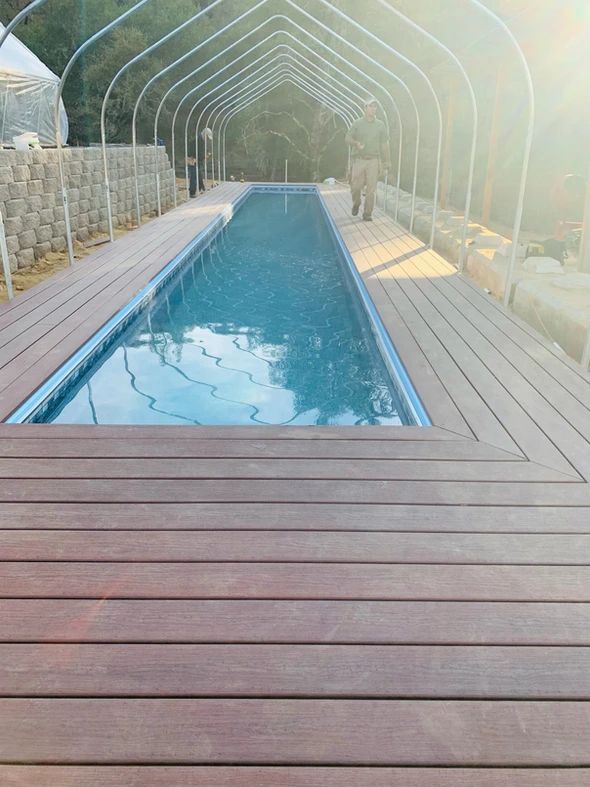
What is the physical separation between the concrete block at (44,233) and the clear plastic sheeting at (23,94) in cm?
618

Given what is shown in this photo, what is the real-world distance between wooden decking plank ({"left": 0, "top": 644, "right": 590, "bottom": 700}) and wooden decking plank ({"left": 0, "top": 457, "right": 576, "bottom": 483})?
823mm

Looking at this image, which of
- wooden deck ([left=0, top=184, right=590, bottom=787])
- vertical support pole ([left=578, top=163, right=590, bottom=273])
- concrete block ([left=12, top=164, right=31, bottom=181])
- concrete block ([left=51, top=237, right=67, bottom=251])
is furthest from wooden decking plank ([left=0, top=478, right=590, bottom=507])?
concrete block ([left=51, top=237, right=67, bottom=251])

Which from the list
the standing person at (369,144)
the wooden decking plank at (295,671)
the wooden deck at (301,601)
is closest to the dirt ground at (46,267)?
the wooden deck at (301,601)

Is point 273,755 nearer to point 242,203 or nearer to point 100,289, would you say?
point 100,289

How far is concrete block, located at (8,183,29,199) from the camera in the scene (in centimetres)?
564

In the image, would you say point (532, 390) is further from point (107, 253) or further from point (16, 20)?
point (107, 253)

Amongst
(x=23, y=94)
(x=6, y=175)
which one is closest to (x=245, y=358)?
(x=6, y=175)

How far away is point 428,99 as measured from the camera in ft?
50.2

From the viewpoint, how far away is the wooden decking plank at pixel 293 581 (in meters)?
1.64

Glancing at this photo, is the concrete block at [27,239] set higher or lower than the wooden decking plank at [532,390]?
higher

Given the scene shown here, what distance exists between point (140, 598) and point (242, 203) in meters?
12.4

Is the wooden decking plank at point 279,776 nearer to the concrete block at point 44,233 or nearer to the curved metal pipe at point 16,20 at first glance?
the curved metal pipe at point 16,20

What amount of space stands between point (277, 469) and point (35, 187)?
4901 millimetres

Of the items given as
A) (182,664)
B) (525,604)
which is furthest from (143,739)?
(525,604)
